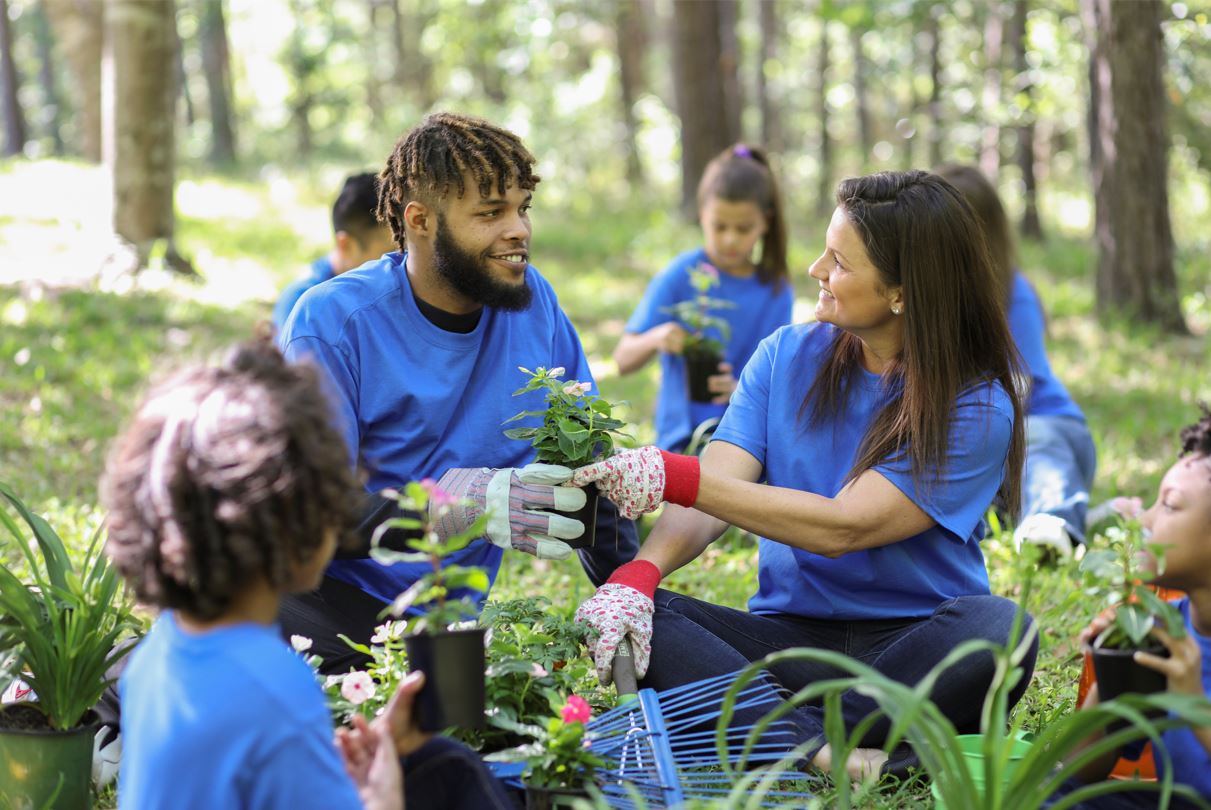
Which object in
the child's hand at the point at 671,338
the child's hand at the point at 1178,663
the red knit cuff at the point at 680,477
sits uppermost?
the child's hand at the point at 671,338

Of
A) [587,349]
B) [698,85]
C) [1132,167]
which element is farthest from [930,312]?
A: [698,85]

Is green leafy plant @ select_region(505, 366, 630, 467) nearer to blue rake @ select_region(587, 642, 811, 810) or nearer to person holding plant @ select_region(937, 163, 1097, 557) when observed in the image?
blue rake @ select_region(587, 642, 811, 810)

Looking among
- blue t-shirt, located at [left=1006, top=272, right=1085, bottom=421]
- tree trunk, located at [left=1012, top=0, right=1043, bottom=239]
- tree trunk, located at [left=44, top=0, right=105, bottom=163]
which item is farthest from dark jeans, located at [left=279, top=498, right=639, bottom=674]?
tree trunk, located at [left=44, top=0, right=105, bottom=163]

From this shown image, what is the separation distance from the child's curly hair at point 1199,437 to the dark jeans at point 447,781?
1.41 metres

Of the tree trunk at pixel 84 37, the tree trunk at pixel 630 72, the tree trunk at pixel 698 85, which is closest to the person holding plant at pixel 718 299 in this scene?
the tree trunk at pixel 698 85

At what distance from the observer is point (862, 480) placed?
112 inches

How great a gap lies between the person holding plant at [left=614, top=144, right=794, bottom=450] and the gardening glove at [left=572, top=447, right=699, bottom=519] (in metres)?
2.00

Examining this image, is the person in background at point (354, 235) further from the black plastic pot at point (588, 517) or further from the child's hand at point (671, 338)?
the black plastic pot at point (588, 517)

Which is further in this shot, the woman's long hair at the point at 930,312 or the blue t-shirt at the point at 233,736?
the woman's long hair at the point at 930,312

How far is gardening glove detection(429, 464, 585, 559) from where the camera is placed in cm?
270

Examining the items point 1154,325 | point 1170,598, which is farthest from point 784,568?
point 1154,325

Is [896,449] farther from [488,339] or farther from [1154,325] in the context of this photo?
[1154,325]

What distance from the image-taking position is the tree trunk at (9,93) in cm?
1914

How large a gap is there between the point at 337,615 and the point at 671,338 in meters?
2.15
